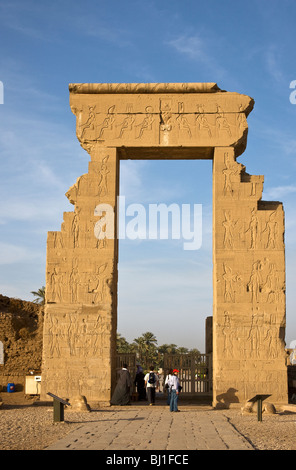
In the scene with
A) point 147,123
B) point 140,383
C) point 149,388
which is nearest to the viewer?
point 149,388

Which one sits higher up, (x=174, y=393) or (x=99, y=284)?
(x=99, y=284)

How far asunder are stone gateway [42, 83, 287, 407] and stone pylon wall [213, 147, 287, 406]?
0.02 metres

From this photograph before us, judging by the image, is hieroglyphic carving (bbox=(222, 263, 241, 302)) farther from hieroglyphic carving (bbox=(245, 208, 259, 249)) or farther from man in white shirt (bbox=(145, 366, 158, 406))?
man in white shirt (bbox=(145, 366, 158, 406))

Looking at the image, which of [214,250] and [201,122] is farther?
[201,122]

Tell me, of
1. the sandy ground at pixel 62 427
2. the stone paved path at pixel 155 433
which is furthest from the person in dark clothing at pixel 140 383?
the stone paved path at pixel 155 433

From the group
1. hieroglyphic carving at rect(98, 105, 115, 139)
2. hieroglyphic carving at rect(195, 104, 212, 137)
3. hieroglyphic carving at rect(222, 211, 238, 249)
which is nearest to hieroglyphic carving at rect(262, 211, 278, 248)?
hieroglyphic carving at rect(222, 211, 238, 249)

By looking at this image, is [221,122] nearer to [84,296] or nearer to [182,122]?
[182,122]

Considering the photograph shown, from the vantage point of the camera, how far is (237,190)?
12.8 metres

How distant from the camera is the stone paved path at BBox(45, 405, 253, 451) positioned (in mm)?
6730

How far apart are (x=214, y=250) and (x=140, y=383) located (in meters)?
3.87

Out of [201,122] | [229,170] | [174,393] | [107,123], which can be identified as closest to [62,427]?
[174,393]

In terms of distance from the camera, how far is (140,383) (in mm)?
14203

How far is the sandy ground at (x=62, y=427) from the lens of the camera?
7121 mm
